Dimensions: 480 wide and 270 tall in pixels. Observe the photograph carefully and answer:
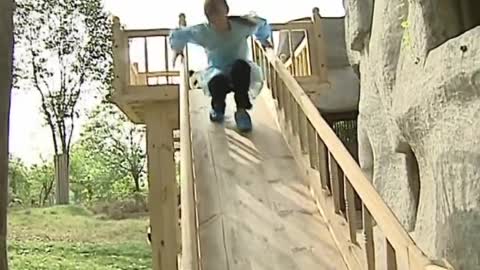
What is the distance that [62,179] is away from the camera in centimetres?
1290

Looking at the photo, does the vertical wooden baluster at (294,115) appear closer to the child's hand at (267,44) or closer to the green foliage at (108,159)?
the child's hand at (267,44)

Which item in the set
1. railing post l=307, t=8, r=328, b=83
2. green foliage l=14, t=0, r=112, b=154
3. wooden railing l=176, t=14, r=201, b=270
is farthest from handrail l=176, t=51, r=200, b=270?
green foliage l=14, t=0, r=112, b=154

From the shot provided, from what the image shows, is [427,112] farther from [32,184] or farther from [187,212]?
[32,184]

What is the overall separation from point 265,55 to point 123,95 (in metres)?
1.60

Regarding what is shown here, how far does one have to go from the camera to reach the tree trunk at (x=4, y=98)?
2.43 m

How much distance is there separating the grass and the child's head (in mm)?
A: 6365

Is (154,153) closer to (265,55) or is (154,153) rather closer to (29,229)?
(265,55)

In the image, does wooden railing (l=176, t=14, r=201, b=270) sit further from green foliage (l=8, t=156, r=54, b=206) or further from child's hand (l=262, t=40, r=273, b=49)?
green foliage (l=8, t=156, r=54, b=206)

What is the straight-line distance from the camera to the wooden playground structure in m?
2.59

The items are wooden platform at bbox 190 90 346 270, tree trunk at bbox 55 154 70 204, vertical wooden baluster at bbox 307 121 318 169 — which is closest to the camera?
wooden platform at bbox 190 90 346 270

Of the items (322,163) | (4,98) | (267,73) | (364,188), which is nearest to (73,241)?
(267,73)

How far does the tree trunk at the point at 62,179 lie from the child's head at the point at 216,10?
883 cm

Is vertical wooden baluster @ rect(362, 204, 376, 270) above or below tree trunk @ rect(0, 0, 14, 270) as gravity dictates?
below

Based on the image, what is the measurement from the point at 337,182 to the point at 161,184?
331cm
